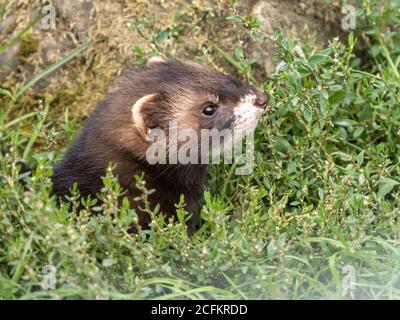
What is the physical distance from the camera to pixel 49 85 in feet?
21.9

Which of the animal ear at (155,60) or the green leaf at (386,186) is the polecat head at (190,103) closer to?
the animal ear at (155,60)

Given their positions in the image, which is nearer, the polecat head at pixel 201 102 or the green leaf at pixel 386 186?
the green leaf at pixel 386 186

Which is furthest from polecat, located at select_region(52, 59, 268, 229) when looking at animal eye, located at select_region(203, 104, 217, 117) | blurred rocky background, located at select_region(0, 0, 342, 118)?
blurred rocky background, located at select_region(0, 0, 342, 118)

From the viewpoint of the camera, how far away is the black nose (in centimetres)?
535

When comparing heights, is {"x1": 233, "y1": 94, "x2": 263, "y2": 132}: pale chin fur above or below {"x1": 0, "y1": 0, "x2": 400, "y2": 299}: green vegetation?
above

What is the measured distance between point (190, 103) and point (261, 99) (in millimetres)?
403

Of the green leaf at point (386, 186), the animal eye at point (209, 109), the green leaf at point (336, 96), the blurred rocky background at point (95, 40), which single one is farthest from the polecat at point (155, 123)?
the blurred rocky background at point (95, 40)

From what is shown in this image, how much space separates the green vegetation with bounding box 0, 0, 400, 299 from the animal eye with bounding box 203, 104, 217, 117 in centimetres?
47

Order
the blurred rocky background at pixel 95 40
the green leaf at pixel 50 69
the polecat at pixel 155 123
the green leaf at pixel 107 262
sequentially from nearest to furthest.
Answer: the green leaf at pixel 107 262 < the polecat at pixel 155 123 < the green leaf at pixel 50 69 < the blurred rocky background at pixel 95 40

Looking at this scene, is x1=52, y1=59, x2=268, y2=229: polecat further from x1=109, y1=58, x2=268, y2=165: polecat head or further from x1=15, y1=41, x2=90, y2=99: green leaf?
x1=15, y1=41, x2=90, y2=99: green leaf

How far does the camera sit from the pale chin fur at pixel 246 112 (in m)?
5.34

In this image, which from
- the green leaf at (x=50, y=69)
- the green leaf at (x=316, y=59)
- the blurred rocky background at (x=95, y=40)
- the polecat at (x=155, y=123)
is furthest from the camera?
the blurred rocky background at (x=95, y=40)
